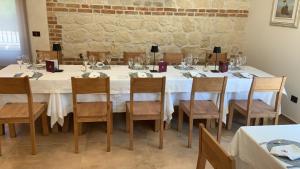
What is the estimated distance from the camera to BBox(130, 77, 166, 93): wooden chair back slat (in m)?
2.71

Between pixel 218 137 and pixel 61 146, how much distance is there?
1.76m

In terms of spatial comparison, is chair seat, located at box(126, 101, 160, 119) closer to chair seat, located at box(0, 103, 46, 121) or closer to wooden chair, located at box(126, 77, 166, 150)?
wooden chair, located at box(126, 77, 166, 150)

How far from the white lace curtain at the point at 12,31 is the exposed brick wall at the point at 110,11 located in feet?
1.35

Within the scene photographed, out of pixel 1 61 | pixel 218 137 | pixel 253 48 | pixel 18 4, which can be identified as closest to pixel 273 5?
pixel 253 48

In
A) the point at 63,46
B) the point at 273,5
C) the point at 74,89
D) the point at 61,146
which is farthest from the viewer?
the point at 63,46

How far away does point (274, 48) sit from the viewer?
417cm

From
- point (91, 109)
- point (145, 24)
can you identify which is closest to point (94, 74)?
point (91, 109)

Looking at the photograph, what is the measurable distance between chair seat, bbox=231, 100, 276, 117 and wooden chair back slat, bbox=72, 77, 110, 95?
1.60m

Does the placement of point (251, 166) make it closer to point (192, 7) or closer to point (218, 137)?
point (218, 137)

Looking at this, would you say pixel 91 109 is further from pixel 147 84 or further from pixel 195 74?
pixel 195 74

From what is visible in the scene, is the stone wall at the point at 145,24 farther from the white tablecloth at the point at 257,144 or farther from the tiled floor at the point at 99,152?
the white tablecloth at the point at 257,144

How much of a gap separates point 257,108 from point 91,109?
1.90 meters

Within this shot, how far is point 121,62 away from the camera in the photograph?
4.63 metres

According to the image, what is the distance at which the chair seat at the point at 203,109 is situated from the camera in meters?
2.98
